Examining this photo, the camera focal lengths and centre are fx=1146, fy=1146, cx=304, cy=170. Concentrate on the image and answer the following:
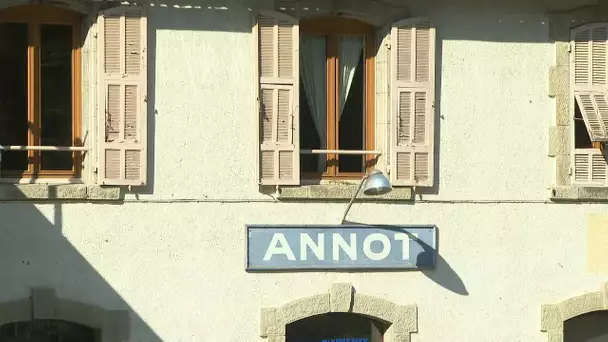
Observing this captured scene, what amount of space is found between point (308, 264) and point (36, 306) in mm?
2561

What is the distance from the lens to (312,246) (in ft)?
36.1

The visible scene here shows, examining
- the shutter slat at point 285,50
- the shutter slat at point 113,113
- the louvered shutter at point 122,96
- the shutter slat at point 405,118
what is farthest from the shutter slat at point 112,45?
the shutter slat at point 405,118

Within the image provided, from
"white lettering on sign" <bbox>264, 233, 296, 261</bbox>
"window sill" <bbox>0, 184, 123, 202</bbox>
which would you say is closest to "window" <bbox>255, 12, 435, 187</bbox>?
"white lettering on sign" <bbox>264, 233, 296, 261</bbox>

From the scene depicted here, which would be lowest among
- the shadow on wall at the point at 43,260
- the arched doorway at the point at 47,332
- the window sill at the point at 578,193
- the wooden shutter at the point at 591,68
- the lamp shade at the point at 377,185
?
the arched doorway at the point at 47,332

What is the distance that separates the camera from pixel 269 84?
10.9m

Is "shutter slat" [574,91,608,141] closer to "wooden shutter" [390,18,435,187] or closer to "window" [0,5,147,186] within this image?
"wooden shutter" [390,18,435,187]

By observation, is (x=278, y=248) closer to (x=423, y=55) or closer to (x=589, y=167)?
(x=423, y=55)

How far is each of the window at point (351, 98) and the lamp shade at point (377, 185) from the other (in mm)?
882

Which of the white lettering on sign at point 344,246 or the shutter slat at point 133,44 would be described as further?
the white lettering on sign at point 344,246

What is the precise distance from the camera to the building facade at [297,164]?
1050 centimetres

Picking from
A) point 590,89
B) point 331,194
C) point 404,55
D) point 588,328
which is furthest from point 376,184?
point 588,328

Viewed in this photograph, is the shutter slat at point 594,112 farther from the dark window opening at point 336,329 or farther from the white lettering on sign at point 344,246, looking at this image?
the dark window opening at point 336,329

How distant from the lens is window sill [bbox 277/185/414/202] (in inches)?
430

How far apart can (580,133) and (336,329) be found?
3232mm
